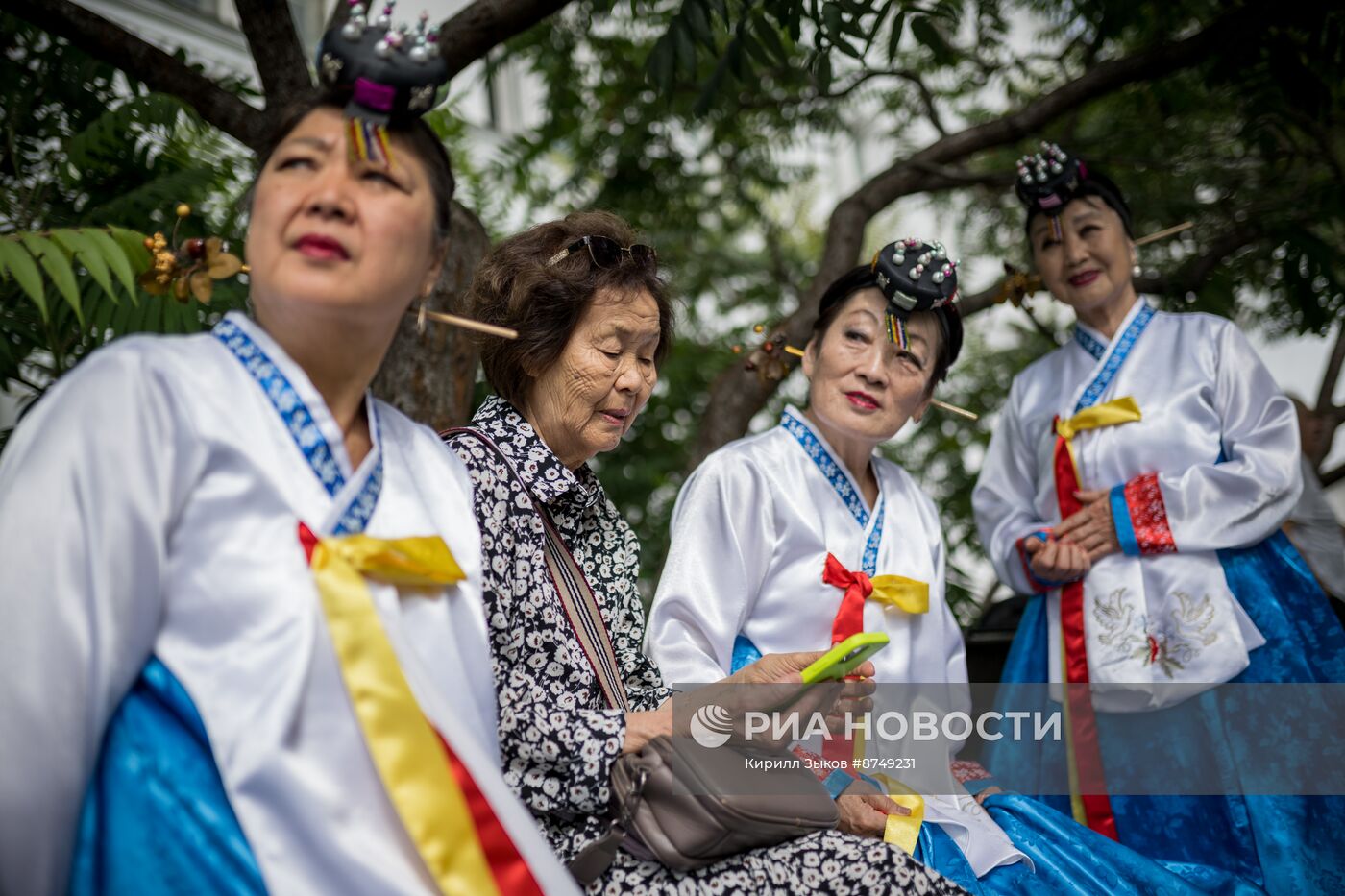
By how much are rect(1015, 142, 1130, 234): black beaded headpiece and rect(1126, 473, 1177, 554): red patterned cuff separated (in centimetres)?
92

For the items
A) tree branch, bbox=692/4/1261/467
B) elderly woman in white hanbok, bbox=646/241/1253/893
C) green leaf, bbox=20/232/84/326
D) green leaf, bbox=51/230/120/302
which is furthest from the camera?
tree branch, bbox=692/4/1261/467

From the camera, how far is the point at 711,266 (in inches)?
311

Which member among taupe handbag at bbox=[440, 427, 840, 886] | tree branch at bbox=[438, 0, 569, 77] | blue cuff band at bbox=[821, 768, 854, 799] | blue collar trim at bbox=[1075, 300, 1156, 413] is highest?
tree branch at bbox=[438, 0, 569, 77]

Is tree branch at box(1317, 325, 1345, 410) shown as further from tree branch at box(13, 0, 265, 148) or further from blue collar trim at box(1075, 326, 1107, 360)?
tree branch at box(13, 0, 265, 148)

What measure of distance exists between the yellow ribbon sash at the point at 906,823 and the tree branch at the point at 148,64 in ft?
8.71

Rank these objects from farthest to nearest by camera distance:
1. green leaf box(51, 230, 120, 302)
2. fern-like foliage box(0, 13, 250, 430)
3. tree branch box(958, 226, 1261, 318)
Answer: tree branch box(958, 226, 1261, 318), fern-like foliage box(0, 13, 250, 430), green leaf box(51, 230, 120, 302)

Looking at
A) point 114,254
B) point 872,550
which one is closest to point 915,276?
point 872,550

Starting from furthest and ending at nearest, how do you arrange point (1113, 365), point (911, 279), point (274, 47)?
point (1113, 365) → point (274, 47) → point (911, 279)

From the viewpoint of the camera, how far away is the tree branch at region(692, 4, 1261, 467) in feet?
14.8

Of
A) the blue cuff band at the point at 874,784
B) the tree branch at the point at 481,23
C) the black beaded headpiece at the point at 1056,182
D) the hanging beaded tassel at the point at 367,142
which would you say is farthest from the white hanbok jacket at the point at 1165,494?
the hanging beaded tassel at the point at 367,142

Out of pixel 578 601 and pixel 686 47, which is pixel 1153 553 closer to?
pixel 578 601

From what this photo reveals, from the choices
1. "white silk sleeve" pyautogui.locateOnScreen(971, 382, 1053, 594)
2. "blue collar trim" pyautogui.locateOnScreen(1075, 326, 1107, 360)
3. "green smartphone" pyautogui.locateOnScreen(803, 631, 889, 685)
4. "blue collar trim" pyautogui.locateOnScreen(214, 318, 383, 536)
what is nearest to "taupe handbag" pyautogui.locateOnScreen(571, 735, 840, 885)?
"green smartphone" pyautogui.locateOnScreen(803, 631, 889, 685)

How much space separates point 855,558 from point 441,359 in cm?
149

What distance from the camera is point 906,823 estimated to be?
2645 millimetres
